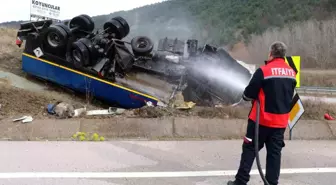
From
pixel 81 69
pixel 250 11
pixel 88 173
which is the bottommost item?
pixel 88 173

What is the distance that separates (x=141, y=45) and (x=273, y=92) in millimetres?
4704

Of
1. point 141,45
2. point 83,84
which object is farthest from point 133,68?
point 83,84

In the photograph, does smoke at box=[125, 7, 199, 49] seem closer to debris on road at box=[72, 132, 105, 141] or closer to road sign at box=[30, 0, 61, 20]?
road sign at box=[30, 0, 61, 20]

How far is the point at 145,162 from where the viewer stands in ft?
15.4

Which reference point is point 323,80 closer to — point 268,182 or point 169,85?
point 169,85

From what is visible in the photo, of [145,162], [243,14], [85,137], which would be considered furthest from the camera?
[243,14]

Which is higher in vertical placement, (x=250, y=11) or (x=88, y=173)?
(x=250, y=11)

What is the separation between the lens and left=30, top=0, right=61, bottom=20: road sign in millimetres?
12695

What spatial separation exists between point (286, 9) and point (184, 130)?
217 ft

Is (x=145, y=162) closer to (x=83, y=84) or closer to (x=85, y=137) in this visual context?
(x=85, y=137)

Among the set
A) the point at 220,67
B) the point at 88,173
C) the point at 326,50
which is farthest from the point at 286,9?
the point at 88,173

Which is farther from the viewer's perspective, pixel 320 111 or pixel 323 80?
pixel 323 80

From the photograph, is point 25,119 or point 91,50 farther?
point 91,50

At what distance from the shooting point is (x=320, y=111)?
23.4 ft
